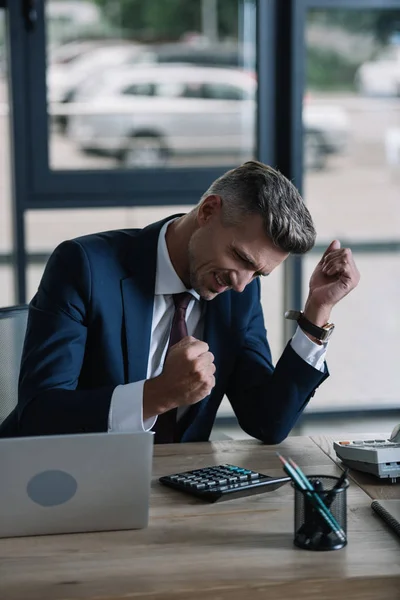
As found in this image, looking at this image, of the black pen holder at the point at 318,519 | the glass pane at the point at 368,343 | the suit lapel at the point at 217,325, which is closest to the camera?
the black pen holder at the point at 318,519

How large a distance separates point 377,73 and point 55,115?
4.50 feet

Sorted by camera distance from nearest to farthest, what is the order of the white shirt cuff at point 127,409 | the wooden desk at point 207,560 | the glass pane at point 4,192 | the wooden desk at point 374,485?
the wooden desk at point 207,560
the wooden desk at point 374,485
the white shirt cuff at point 127,409
the glass pane at point 4,192

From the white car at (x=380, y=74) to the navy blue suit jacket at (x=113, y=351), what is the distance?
84.9 inches

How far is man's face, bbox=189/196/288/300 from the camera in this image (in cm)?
193

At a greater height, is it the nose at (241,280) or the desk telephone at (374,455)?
the nose at (241,280)

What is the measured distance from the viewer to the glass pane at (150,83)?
378 centimetres

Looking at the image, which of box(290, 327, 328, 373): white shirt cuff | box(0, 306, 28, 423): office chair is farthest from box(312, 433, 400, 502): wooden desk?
box(0, 306, 28, 423): office chair

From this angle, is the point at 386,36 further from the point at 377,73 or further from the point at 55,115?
the point at 55,115

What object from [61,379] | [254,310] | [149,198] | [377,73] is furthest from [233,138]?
[61,379]

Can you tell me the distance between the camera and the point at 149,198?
12.8ft

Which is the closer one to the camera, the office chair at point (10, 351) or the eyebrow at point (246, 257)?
the eyebrow at point (246, 257)

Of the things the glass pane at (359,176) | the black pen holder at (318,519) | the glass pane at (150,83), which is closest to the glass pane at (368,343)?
the glass pane at (359,176)

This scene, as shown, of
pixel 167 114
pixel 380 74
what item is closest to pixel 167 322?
pixel 167 114

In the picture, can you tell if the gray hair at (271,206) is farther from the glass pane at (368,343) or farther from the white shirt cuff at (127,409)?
the glass pane at (368,343)
